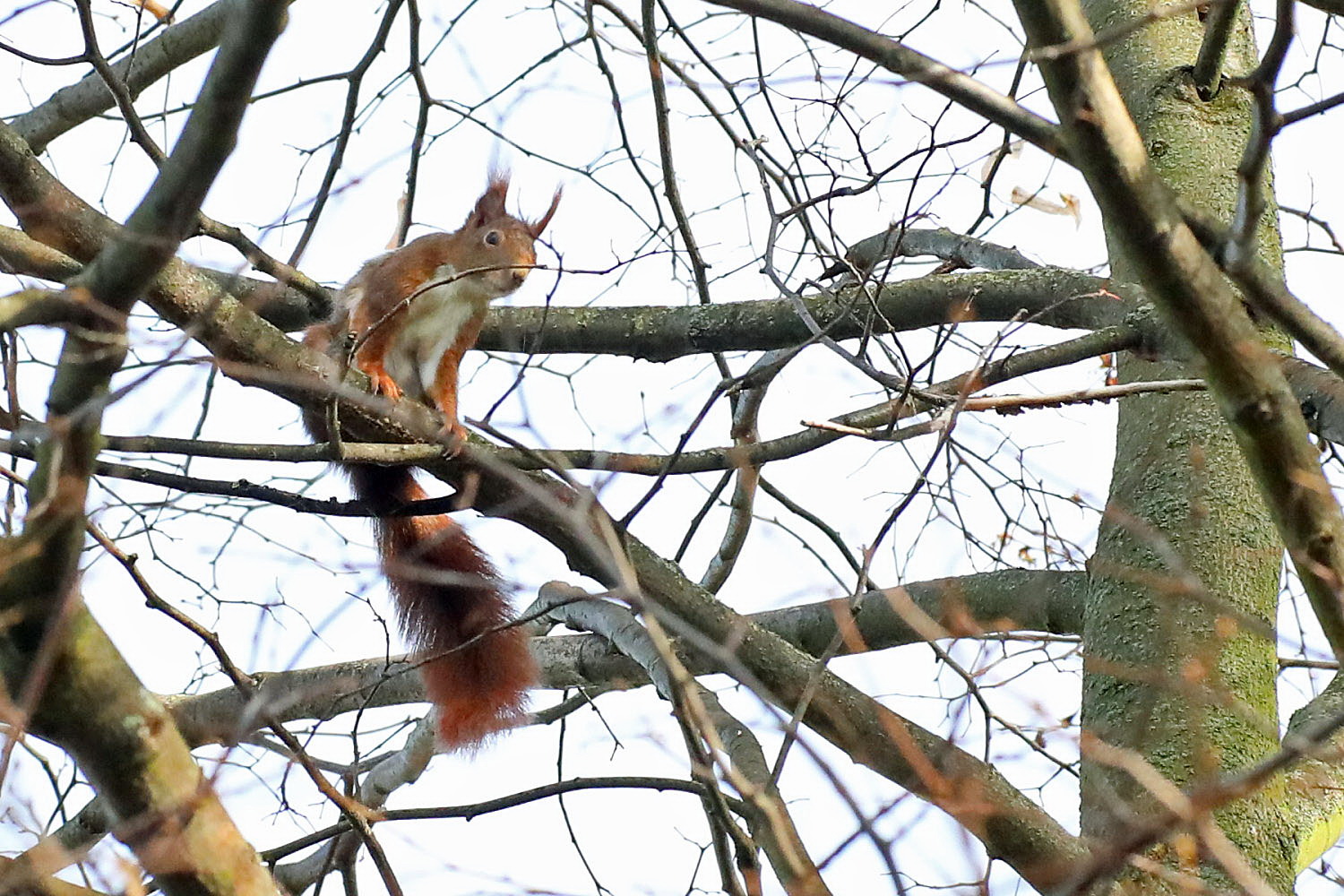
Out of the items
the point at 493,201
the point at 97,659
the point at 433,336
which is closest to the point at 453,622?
the point at 433,336

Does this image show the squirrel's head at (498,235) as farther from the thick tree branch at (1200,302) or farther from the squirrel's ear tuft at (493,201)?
the thick tree branch at (1200,302)

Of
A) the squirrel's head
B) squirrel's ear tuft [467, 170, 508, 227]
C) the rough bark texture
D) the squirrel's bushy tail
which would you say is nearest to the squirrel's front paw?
the squirrel's bushy tail

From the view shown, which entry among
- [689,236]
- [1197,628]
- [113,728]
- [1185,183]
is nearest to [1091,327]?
[1185,183]

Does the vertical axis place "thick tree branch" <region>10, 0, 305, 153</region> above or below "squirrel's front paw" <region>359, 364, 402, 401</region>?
above

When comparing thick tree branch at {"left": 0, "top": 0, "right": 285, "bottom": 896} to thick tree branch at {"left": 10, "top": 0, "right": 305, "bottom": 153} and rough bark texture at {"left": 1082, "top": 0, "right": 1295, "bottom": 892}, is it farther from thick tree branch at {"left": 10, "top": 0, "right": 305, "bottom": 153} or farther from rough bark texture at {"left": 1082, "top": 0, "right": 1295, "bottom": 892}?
thick tree branch at {"left": 10, "top": 0, "right": 305, "bottom": 153}

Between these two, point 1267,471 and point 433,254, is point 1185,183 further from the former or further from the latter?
→ point 433,254

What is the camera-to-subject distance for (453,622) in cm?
335

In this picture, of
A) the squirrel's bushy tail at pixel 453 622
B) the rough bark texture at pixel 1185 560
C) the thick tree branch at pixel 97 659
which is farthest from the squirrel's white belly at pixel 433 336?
the thick tree branch at pixel 97 659

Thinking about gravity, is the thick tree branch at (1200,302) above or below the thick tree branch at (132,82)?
below

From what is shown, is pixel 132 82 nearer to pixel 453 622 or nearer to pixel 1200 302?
pixel 453 622

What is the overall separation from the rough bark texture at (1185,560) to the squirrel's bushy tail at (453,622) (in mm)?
1114

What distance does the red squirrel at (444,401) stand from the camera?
9.15 feet

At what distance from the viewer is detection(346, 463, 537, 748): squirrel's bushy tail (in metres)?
2.73

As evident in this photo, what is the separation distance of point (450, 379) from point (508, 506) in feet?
5.77
